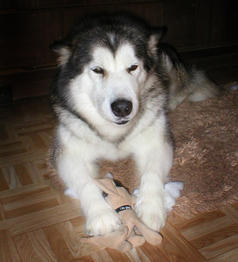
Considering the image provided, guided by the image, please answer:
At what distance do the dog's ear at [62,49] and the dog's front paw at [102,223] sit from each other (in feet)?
3.11

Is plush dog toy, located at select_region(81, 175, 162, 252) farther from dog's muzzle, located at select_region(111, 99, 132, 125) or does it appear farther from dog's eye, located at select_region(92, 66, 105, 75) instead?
dog's eye, located at select_region(92, 66, 105, 75)

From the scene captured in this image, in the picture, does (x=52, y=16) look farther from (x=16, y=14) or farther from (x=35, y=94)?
(x=35, y=94)

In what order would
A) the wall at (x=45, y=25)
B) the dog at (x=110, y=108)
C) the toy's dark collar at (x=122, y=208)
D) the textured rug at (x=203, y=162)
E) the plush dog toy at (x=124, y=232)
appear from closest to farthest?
the plush dog toy at (x=124, y=232) < the toy's dark collar at (x=122, y=208) < the dog at (x=110, y=108) < the textured rug at (x=203, y=162) < the wall at (x=45, y=25)

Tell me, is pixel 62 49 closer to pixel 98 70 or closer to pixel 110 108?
pixel 98 70

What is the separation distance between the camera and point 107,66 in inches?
66.6

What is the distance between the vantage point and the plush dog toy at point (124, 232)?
1.38 m

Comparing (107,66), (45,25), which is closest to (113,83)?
(107,66)

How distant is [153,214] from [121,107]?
1.76 feet

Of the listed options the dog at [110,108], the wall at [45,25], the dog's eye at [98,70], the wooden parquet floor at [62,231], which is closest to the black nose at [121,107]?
the dog at [110,108]

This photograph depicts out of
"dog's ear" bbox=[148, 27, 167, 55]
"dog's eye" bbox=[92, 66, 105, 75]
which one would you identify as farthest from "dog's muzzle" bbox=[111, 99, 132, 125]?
"dog's ear" bbox=[148, 27, 167, 55]

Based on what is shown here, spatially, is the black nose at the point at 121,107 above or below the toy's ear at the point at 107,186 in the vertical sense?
above

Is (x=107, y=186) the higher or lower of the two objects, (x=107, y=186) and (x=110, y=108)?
the lower

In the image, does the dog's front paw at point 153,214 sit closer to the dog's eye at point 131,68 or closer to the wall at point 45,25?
the dog's eye at point 131,68

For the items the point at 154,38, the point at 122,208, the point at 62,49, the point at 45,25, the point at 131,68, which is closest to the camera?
the point at 122,208
